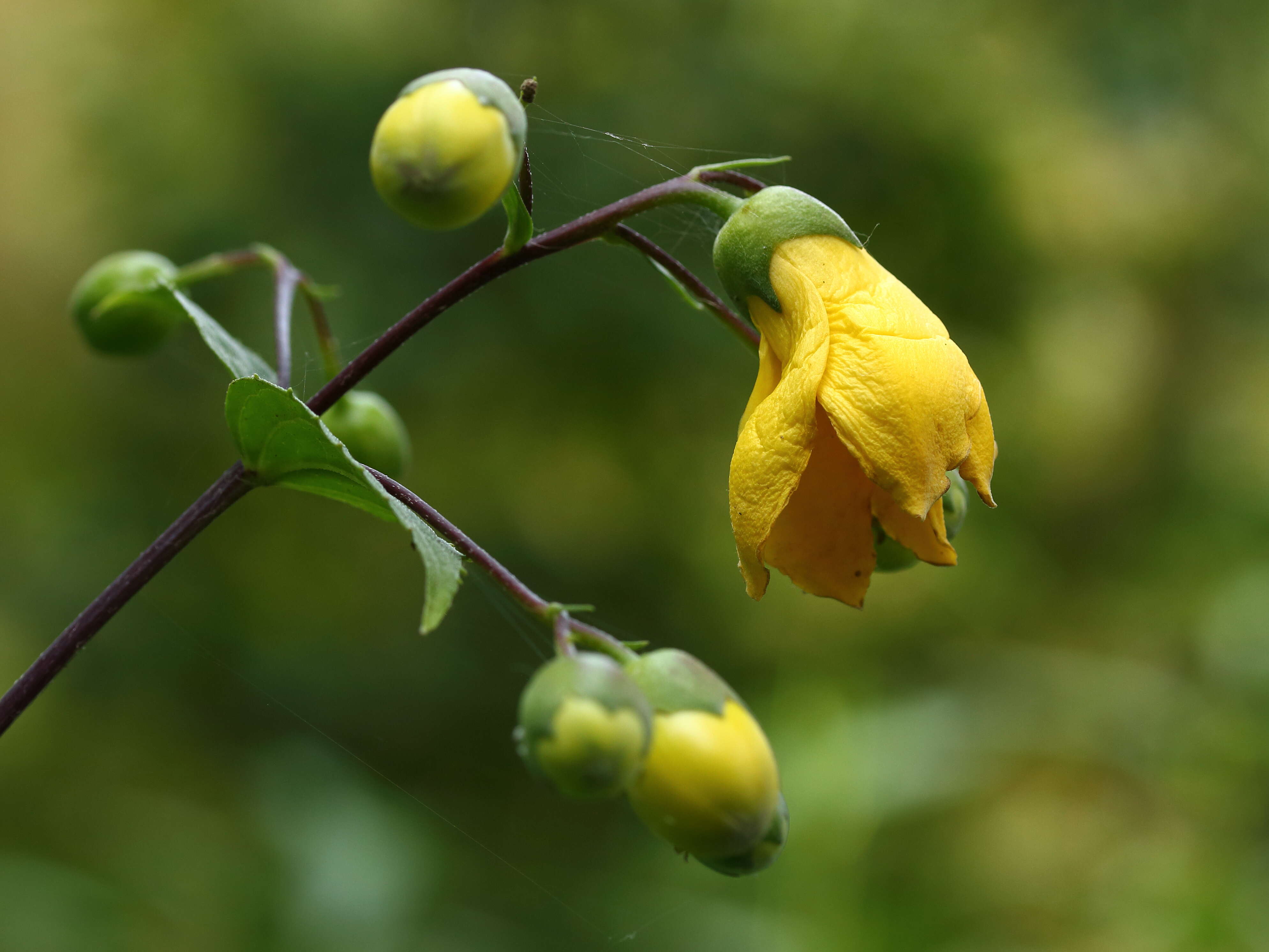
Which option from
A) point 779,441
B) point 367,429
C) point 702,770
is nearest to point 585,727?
point 702,770

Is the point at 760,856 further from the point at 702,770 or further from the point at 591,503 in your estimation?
the point at 591,503

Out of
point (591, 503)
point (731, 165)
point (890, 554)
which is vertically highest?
point (731, 165)

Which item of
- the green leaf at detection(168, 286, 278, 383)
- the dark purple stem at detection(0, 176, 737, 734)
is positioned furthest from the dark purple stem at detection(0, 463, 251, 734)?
the green leaf at detection(168, 286, 278, 383)

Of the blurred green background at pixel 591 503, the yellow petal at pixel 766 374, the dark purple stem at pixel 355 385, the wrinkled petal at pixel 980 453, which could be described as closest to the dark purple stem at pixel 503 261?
the dark purple stem at pixel 355 385

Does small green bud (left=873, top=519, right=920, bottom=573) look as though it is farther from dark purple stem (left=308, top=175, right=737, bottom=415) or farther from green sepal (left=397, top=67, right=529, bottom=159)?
green sepal (left=397, top=67, right=529, bottom=159)

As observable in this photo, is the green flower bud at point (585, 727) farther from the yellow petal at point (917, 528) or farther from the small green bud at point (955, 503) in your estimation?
the small green bud at point (955, 503)

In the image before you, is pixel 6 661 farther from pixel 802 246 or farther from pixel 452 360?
pixel 802 246
